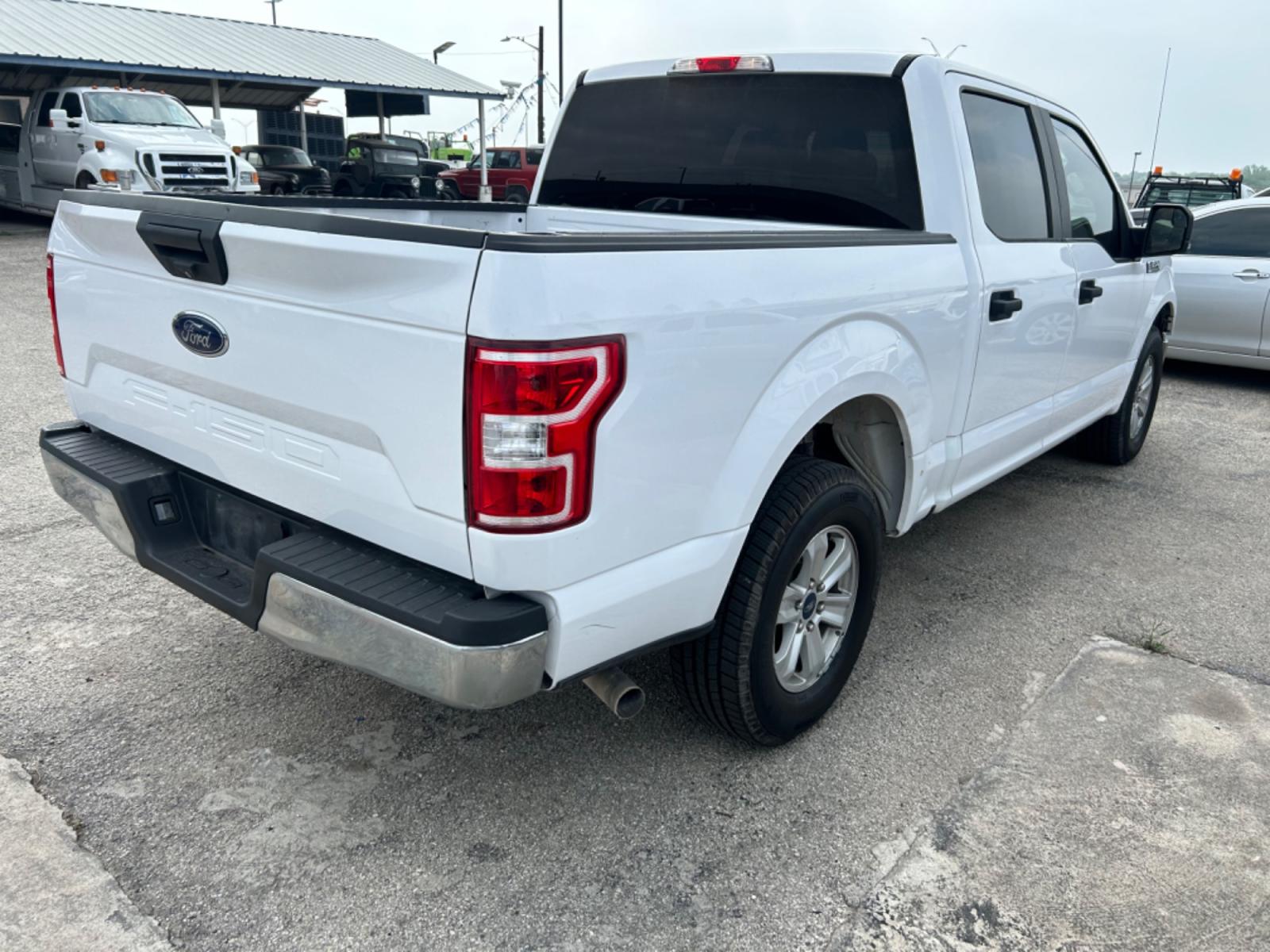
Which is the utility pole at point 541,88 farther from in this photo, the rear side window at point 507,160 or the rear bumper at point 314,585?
the rear bumper at point 314,585

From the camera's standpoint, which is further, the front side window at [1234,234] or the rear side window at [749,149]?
the front side window at [1234,234]

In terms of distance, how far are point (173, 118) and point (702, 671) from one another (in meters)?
16.6

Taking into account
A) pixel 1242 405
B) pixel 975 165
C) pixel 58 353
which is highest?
pixel 975 165

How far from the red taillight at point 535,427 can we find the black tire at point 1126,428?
173 inches

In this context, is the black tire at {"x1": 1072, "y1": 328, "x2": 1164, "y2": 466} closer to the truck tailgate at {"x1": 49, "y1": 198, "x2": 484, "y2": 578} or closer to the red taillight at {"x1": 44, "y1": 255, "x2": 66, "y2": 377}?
the truck tailgate at {"x1": 49, "y1": 198, "x2": 484, "y2": 578}

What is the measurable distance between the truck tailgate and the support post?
1843cm

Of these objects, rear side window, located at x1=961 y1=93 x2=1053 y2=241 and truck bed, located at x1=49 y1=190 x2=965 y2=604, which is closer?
truck bed, located at x1=49 y1=190 x2=965 y2=604

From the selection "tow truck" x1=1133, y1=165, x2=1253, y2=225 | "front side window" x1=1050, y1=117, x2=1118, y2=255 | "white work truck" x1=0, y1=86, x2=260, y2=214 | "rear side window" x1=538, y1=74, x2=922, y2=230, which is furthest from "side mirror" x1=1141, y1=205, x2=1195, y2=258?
"white work truck" x1=0, y1=86, x2=260, y2=214

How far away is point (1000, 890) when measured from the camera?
93.9 inches

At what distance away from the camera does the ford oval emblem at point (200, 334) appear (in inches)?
95.6

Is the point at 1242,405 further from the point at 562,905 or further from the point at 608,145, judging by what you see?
the point at 562,905

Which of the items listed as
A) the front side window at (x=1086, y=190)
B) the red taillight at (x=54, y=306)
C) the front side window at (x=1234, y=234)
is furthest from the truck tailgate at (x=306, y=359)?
the front side window at (x=1234, y=234)

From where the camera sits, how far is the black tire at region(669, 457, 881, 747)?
2574 mm

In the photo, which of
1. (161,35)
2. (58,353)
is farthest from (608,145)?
(161,35)
